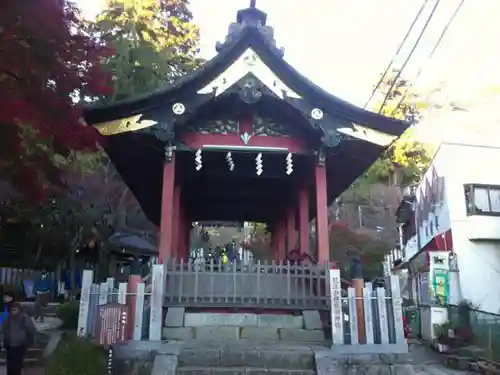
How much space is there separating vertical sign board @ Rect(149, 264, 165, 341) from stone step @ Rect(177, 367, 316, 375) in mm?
1079

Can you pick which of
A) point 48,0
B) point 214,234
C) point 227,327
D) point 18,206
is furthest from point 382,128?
point 214,234

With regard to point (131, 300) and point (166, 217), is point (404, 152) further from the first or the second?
point (131, 300)

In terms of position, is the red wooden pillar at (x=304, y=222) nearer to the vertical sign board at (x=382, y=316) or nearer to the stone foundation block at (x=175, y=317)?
the vertical sign board at (x=382, y=316)

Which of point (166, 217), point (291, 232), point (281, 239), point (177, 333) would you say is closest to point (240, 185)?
point (291, 232)

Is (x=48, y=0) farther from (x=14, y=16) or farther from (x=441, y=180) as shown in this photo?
(x=441, y=180)

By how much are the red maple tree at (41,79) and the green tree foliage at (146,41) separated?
15422mm

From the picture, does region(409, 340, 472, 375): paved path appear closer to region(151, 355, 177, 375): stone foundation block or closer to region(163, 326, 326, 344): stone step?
region(163, 326, 326, 344): stone step

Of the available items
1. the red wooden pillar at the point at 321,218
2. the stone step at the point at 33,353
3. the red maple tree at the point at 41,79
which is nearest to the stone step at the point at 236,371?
the red wooden pillar at the point at 321,218

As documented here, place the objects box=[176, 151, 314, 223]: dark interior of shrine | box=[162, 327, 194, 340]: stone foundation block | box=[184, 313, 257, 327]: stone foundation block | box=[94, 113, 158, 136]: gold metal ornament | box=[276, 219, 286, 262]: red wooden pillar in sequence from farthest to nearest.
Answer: box=[276, 219, 286, 262]: red wooden pillar
box=[176, 151, 314, 223]: dark interior of shrine
box=[94, 113, 158, 136]: gold metal ornament
box=[184, 313, 257, 327]: stone foundation block
box=[162, 327, 194, 340]: stone foundation block

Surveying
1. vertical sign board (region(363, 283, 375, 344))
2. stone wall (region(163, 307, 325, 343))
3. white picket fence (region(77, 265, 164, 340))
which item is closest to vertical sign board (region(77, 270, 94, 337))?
white picket fence (region(77, 265, 164, 340))

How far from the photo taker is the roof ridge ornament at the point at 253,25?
9992 millimetres

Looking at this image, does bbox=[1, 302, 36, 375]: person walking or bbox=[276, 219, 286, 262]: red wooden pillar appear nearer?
bbox=[1, 302, 36, 375]: person walking

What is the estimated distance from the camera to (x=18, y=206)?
21906mm

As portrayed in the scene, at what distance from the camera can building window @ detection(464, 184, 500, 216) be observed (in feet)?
66.2
